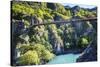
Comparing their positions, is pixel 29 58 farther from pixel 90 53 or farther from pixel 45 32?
pixel 90 53

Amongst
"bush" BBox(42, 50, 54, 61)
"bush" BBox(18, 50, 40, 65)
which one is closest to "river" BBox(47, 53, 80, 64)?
"bush" BBox(42, 50, 54, 61)

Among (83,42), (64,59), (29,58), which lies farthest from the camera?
(83,42)

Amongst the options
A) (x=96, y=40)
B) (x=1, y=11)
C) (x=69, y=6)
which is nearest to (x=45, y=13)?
(x=69, y=6)

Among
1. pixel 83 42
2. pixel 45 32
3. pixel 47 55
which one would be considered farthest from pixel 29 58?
pixel 83 42

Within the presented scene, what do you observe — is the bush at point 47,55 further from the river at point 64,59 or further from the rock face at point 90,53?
the rock face at point 90,53

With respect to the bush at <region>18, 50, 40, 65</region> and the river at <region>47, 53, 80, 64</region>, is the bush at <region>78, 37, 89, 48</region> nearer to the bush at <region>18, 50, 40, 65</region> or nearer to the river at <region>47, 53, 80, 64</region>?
the river at <region>47, 53, 80, 64</region>

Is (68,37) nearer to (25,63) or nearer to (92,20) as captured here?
(92,20)
